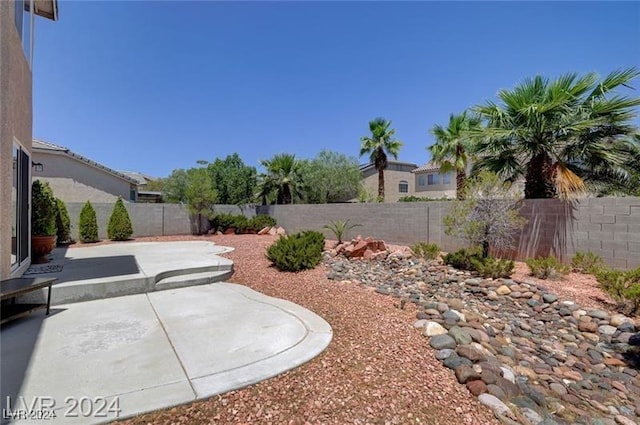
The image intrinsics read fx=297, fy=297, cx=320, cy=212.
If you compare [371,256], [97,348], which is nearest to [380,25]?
[371,256]

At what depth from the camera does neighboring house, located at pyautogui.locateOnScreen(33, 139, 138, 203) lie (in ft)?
54.6

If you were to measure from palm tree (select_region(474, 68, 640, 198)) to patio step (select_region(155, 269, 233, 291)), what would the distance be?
7822 millimetres

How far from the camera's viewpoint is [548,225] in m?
7.94

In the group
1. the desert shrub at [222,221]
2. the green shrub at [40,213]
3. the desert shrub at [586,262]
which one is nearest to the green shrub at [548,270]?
the desert shrub at [586,262]

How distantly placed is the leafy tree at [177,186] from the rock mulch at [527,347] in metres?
20.0

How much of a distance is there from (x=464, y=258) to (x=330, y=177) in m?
18.3

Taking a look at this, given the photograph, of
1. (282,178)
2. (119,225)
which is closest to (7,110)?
(119,225)

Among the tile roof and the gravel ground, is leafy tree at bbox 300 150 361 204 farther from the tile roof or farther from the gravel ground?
the gravel ground

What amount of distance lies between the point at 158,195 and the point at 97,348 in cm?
3235

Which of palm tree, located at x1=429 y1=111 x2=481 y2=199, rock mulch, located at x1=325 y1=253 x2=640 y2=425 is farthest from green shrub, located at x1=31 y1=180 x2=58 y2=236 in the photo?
palm tree, located at x1=429 y1=111 x2=481 y2=199

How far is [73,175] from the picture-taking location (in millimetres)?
17750

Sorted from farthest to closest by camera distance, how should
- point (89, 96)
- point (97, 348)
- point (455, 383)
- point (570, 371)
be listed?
point (89, 96), point (570, 371), point (97, 348), point (455, 383)

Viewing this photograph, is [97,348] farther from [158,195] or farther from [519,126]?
[158,195]

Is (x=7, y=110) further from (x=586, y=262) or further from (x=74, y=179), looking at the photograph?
(x=74, y=179)
